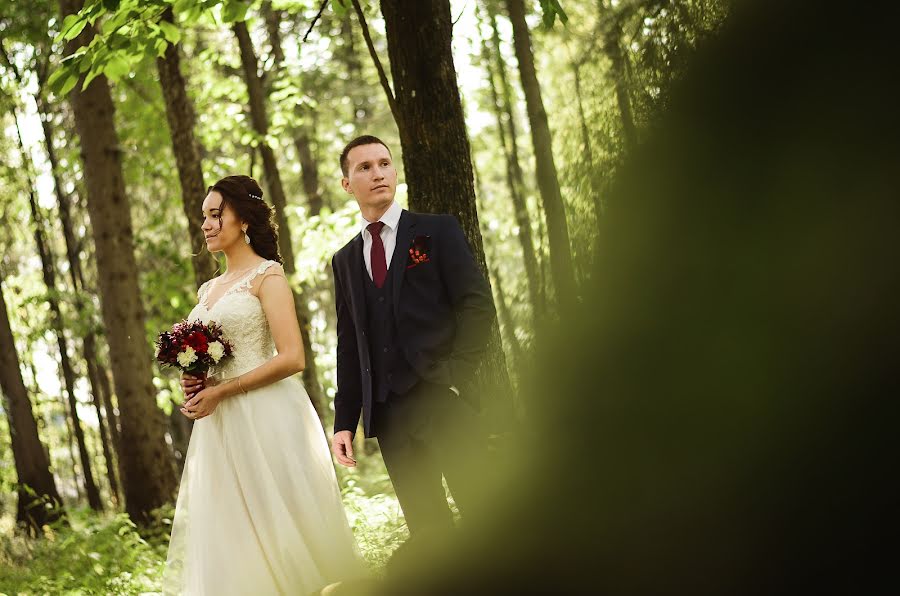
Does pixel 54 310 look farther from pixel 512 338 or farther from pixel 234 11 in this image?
pixel 512 338

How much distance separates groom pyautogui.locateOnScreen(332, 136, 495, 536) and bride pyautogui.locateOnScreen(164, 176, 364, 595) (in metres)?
1.09

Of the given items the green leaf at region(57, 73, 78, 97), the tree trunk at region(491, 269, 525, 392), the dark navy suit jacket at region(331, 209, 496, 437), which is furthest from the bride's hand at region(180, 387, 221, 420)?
the tree trunk at region(491, 269, 525, 392)

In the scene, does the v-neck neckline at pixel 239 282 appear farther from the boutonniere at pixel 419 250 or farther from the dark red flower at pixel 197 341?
the boutonniere at pixel 419 250

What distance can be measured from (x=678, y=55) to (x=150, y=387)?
469 inches

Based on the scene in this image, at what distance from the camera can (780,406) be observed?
2.88 ft

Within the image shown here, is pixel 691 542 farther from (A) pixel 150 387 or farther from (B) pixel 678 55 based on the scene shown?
(A) pixel 150 387

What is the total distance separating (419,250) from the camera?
3.96 meters

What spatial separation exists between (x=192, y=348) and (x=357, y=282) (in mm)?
1435

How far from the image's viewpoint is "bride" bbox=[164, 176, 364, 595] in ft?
16.5

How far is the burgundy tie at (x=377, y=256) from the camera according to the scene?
13.3 feet

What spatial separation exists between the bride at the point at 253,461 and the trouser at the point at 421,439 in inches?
51.3

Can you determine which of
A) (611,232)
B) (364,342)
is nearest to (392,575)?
(611,232)

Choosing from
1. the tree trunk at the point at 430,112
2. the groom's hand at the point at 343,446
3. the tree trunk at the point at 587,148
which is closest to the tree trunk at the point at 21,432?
the tree trunk at the point at 430,112

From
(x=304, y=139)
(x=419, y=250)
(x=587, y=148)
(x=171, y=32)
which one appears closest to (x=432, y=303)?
(x=419, y=250)
